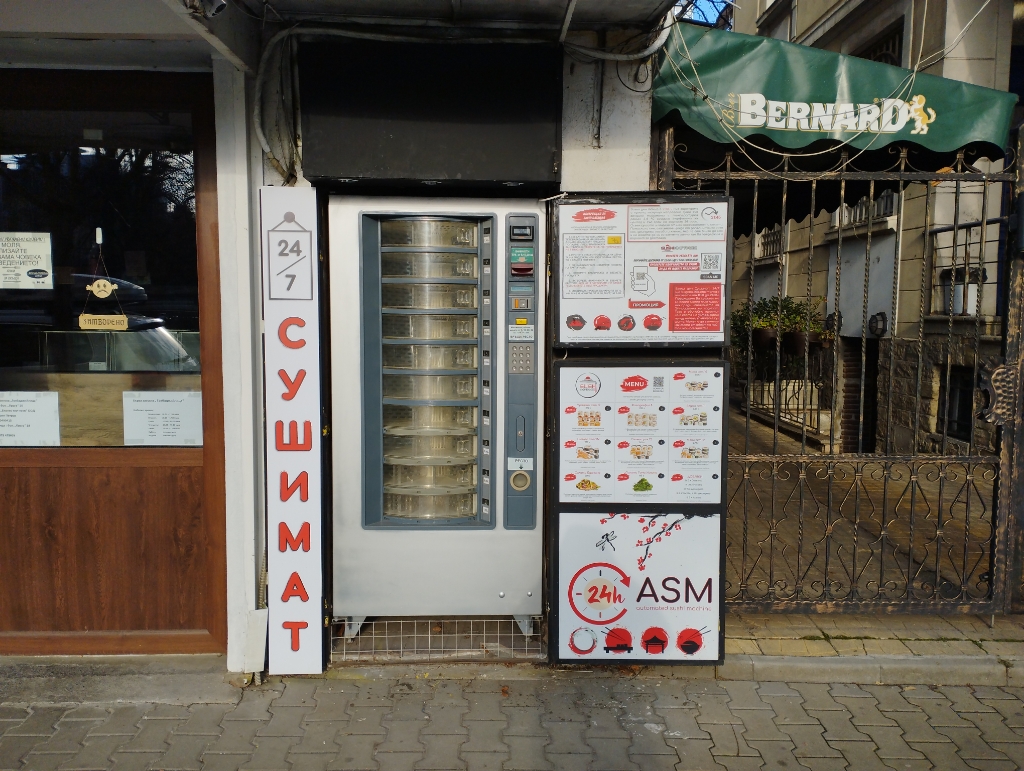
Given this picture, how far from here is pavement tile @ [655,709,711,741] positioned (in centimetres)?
320

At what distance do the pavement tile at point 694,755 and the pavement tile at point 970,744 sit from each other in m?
1.13

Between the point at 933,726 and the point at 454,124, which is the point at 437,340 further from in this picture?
the point at 933,726

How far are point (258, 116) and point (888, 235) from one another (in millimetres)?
8612

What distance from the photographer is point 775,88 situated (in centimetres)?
367

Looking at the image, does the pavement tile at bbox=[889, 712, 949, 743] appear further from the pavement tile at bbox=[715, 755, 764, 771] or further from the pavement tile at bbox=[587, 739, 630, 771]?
the pavement tile at bbox=[587, 739, 630, 771]

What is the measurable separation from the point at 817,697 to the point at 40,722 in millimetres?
3886

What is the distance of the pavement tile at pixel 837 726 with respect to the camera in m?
3.21

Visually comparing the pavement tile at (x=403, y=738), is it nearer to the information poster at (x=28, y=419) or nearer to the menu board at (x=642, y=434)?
the menu board at (x=642, y=434)

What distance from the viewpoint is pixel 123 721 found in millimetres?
3287

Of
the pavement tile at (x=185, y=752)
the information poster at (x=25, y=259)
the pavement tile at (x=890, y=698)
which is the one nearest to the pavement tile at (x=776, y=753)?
the pavement tile at (x=890, y=698)

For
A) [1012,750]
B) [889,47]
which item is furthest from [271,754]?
[889,47]

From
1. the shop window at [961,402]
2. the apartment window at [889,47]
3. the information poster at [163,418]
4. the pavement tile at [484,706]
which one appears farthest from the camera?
the apartment window at [889,47]

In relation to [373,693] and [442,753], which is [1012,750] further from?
[373,693]

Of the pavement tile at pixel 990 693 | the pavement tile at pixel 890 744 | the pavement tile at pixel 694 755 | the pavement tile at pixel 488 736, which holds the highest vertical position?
the pavement tile at pixel 488 736
